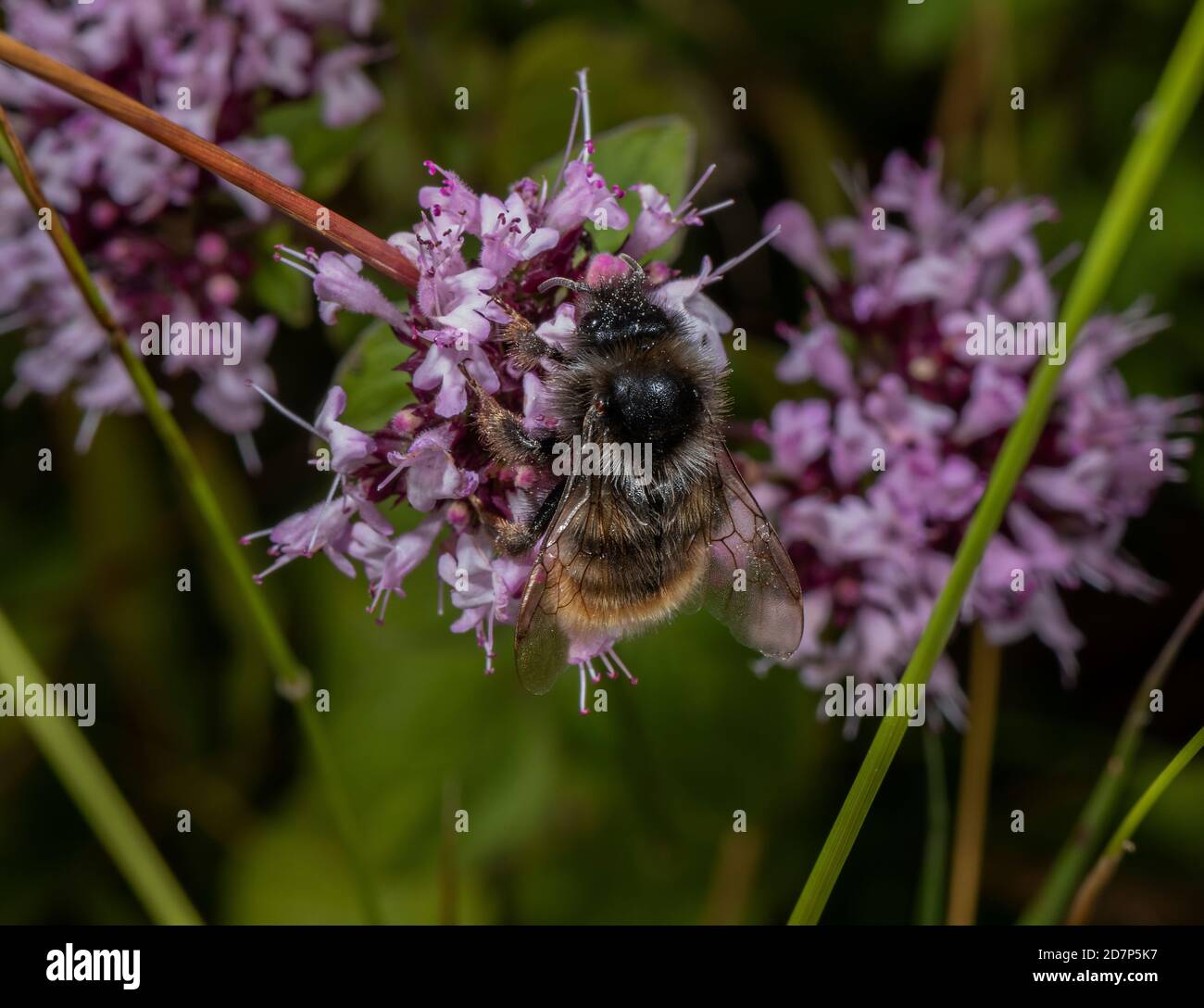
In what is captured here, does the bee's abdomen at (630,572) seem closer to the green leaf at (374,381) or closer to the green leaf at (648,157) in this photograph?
the green leaf at (374,381)

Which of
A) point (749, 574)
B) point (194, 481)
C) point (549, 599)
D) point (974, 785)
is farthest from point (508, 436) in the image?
point (974, 785)

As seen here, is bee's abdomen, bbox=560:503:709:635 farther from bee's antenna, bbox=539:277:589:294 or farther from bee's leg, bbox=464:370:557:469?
bee's antenna, bbox=539:277:589:294

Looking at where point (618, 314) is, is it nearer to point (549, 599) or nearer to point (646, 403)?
point (646, 403)

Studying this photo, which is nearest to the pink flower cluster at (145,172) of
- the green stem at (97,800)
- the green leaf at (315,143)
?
the green leaf at (315,143)

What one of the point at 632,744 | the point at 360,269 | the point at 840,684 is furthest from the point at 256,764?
the point at 360,269

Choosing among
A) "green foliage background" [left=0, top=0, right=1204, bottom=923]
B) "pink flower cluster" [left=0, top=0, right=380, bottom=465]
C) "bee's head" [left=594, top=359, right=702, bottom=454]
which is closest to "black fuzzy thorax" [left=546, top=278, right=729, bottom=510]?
"bee's head" [left=594, top=359, right=702, bottom=454]

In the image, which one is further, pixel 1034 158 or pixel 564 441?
pixel 1034 158

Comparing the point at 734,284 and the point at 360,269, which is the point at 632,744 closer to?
the point at 734,284
